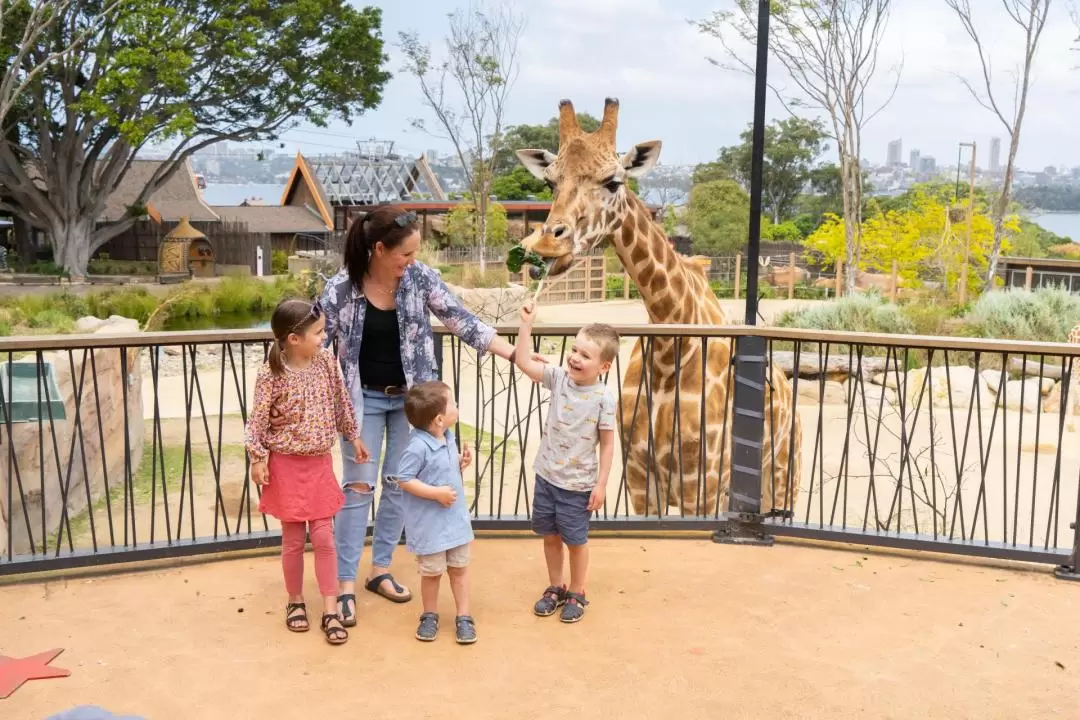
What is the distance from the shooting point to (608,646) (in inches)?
136

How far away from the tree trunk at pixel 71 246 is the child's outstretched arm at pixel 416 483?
25.7 meters

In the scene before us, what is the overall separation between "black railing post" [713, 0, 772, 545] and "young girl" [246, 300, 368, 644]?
177cm

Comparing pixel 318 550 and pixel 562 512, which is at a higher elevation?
pixel 562 512

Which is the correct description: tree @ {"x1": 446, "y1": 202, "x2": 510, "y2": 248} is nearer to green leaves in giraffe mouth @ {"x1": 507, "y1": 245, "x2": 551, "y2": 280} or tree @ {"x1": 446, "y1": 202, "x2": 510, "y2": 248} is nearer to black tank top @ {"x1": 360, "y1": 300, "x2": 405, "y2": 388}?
green leaves in giraffe mouth @ {"x1": 507, "y1": 245, "x2": 551, "y2": 280}

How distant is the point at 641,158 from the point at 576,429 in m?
1.62

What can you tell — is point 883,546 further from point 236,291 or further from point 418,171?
point 418,171

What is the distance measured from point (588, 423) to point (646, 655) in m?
0.81

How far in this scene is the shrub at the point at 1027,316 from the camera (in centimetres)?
1521

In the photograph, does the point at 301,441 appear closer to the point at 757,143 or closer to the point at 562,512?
the point at 562,512

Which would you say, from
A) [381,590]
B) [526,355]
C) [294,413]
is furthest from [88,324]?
[526,355]

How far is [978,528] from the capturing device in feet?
26.6

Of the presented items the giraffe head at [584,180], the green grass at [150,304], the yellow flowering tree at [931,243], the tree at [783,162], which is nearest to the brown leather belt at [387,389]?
the giraffe head at [584,180]

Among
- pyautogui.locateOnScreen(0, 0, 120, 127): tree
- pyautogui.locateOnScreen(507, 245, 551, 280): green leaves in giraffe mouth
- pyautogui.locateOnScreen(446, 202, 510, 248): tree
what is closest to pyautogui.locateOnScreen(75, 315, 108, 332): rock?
pyautogui.locateOnScreen(0, 0, 120, 127): tree

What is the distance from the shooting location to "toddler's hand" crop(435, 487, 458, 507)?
334 cm
